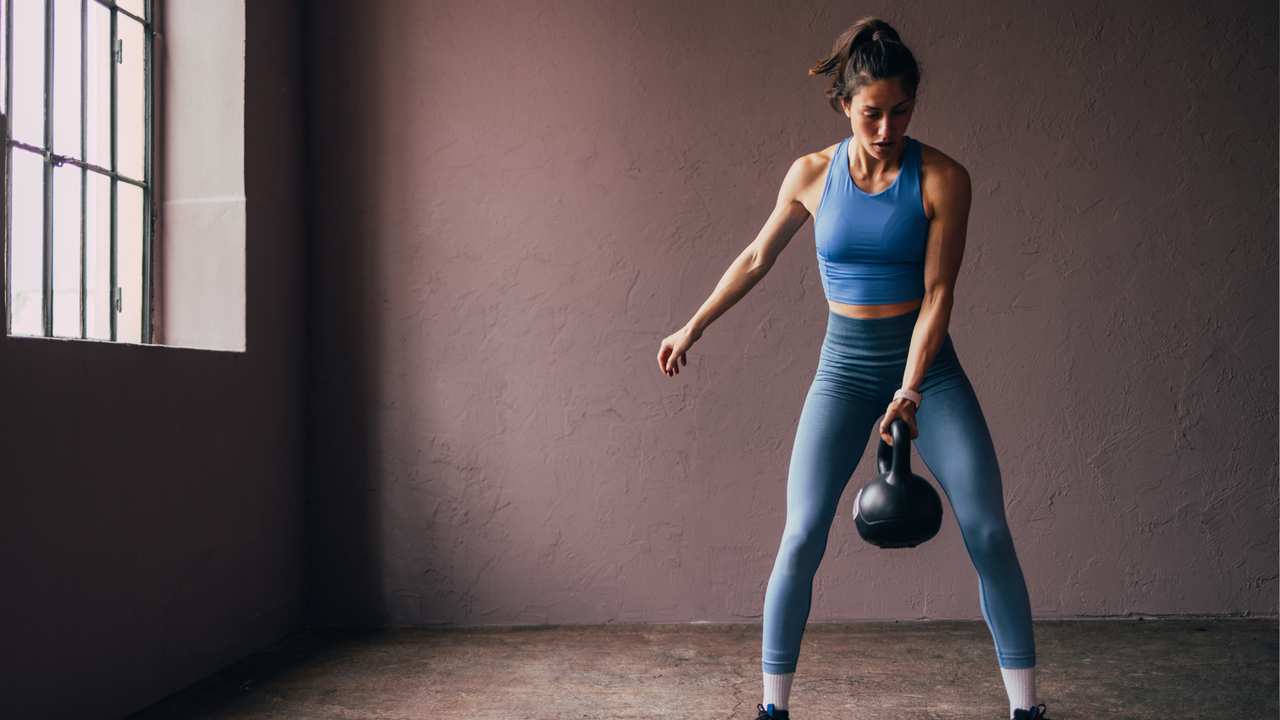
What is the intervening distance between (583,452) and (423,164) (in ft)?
4.35

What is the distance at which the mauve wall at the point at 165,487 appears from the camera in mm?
2234

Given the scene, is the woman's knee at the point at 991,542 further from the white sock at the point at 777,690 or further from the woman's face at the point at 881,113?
the woman's face at the point at 881,113

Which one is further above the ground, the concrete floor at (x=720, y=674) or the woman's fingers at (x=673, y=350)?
the woman's fingers at (x=673, y=350)

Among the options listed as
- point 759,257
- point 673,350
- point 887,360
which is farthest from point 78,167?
point 887,360

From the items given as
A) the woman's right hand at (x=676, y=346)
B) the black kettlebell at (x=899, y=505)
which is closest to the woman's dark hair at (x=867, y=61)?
the woman's right hand at (x=676, y=346)

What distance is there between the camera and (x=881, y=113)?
2.04 m

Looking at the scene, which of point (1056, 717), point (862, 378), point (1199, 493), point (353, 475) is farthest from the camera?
point (353, 475)

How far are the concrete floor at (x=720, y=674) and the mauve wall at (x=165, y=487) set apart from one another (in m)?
0.20

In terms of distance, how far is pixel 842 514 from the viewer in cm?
348

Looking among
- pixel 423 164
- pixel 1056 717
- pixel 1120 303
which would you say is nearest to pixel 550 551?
pixel 423 164

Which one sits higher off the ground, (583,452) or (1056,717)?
(583,452)

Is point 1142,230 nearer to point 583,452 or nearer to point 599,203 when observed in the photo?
point 599,203

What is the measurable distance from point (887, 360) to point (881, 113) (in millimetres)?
578

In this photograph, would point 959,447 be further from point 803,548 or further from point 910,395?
point 803,548
